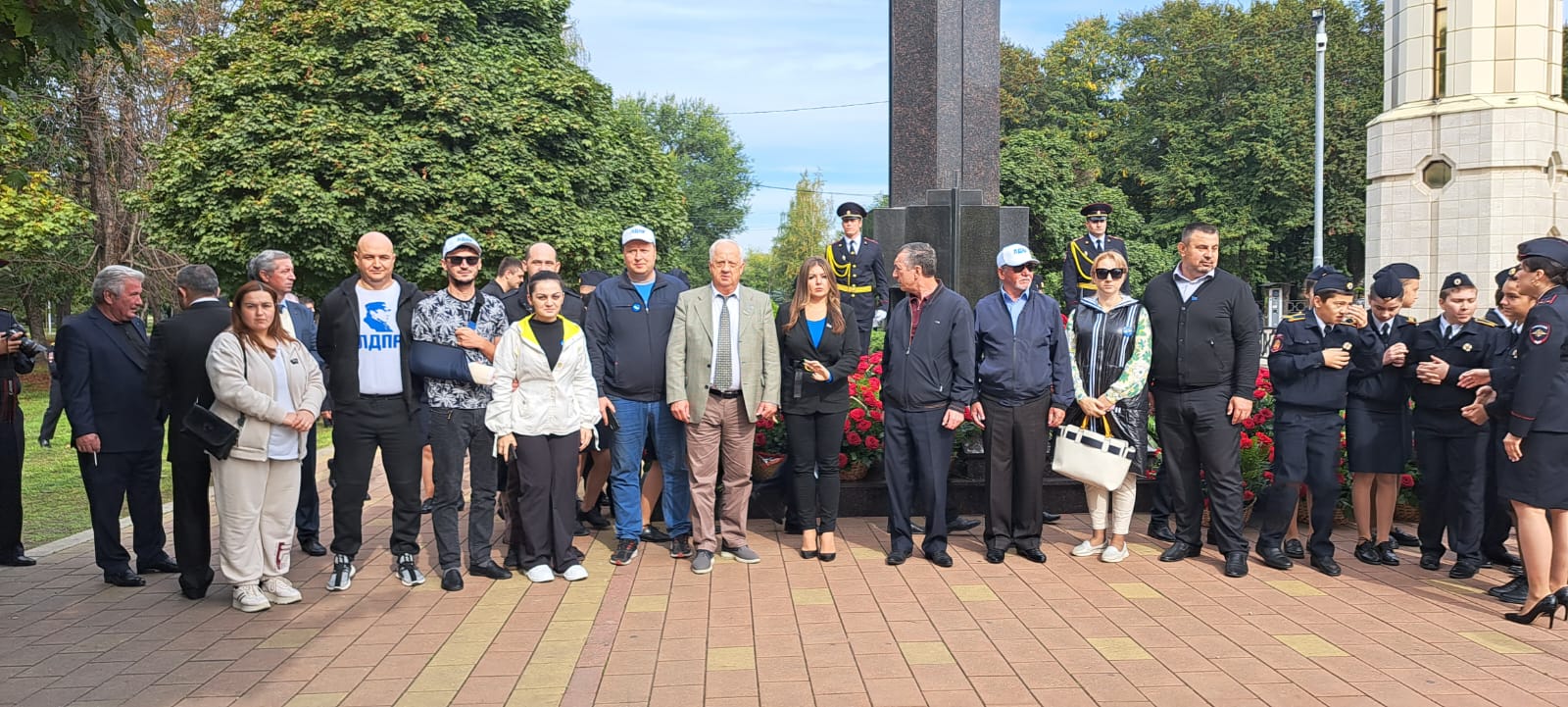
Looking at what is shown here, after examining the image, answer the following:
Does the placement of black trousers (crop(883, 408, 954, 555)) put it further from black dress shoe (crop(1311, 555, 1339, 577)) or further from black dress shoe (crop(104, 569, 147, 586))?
black dress shoe (crop(104, 569, 147, 586))

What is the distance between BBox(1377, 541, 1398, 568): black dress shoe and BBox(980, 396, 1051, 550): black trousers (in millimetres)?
2069

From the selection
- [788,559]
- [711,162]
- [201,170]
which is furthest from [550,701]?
[711,162]

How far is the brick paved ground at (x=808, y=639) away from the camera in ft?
15.2

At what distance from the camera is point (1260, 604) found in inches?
235

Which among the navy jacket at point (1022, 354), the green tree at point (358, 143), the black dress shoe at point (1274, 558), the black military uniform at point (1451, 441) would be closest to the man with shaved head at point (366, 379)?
the navy jacket at point (1022, 354)

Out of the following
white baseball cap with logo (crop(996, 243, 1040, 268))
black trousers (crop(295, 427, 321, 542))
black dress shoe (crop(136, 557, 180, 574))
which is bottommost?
black dress shoe (crop(136, 557, 180, 574))

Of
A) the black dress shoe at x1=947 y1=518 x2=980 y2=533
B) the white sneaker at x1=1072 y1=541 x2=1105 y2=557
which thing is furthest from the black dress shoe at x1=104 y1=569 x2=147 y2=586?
the white sneaker at x1=1072 y1=541 x2=1105 y2=557

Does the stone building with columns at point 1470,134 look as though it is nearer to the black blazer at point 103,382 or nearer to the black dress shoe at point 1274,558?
the black dress shoe at point 1274,558

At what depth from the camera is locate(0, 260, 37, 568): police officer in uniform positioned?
23.8 feet

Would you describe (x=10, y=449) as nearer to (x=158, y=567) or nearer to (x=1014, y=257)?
(x=158, y=567)

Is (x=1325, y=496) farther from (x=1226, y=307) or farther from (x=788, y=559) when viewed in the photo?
(x=788, y=559)

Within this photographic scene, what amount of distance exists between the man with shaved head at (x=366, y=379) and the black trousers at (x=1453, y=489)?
6.01 m

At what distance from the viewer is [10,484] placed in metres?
7.29

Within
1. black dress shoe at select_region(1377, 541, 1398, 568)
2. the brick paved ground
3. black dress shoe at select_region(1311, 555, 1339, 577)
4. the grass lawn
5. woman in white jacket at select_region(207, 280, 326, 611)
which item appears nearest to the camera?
the brick paved ground
